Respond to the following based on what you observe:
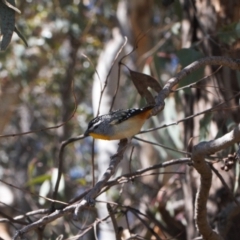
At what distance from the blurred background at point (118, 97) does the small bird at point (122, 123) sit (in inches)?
3.5

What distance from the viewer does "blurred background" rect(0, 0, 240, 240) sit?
2705 millimetres

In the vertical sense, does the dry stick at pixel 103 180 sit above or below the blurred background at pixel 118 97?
below

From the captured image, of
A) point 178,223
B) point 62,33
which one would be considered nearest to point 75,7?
point 62,33

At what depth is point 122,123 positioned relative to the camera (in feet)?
6.05

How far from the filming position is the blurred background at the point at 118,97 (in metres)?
2.71

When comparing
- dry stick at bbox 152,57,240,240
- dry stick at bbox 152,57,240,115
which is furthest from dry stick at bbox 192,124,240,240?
dry stick at bbox 152,57,240,115

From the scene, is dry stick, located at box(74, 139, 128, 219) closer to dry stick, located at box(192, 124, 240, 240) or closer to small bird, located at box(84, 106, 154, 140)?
small bird, located at box(84, 106, 154, 140)

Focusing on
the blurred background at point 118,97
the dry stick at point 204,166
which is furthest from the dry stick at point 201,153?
the blurred background at point 118,97

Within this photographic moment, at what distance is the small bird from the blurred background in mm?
90

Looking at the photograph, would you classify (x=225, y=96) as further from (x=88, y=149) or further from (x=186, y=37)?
(x=88, y=149)

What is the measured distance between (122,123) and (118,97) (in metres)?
3.38

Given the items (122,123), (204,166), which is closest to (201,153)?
(204,166)

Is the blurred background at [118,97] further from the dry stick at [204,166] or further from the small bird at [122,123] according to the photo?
the dry stick at [204,166]

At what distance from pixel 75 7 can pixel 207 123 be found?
10.8 feet
